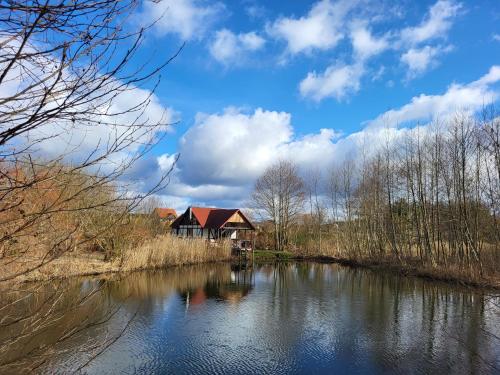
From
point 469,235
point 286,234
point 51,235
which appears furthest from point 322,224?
point 51,235

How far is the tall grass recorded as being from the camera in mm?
21172

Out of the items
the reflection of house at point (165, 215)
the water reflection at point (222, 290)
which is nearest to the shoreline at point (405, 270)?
the water reflection at point (222, 290)

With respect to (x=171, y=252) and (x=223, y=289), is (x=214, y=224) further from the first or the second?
(x=223, y=289)

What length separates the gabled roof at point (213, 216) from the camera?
36750 mm

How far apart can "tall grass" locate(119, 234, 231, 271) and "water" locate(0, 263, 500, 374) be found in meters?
2.95

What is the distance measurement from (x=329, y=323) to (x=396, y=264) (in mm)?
13930

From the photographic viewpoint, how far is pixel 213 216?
128 feet

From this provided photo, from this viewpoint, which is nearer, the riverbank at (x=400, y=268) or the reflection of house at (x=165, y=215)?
the riverbank at (x=400, y=268)

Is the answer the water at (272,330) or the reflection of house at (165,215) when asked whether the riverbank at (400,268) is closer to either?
the water at (272,330)

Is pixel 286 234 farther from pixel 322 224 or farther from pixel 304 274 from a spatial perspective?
pixel 304 274

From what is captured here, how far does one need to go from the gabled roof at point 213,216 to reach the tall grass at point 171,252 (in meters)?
6.73

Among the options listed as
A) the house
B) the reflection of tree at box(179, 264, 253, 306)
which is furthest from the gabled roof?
the reflection of tree at box(179, 264, 253, 306)

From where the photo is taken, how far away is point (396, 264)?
23922mm

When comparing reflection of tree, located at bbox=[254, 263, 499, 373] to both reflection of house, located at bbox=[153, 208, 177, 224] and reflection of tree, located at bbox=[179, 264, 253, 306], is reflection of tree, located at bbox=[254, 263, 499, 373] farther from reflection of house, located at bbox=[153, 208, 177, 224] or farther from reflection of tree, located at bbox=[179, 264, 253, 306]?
reflection of house, located at bbox=[153, 208, 177, 224]
